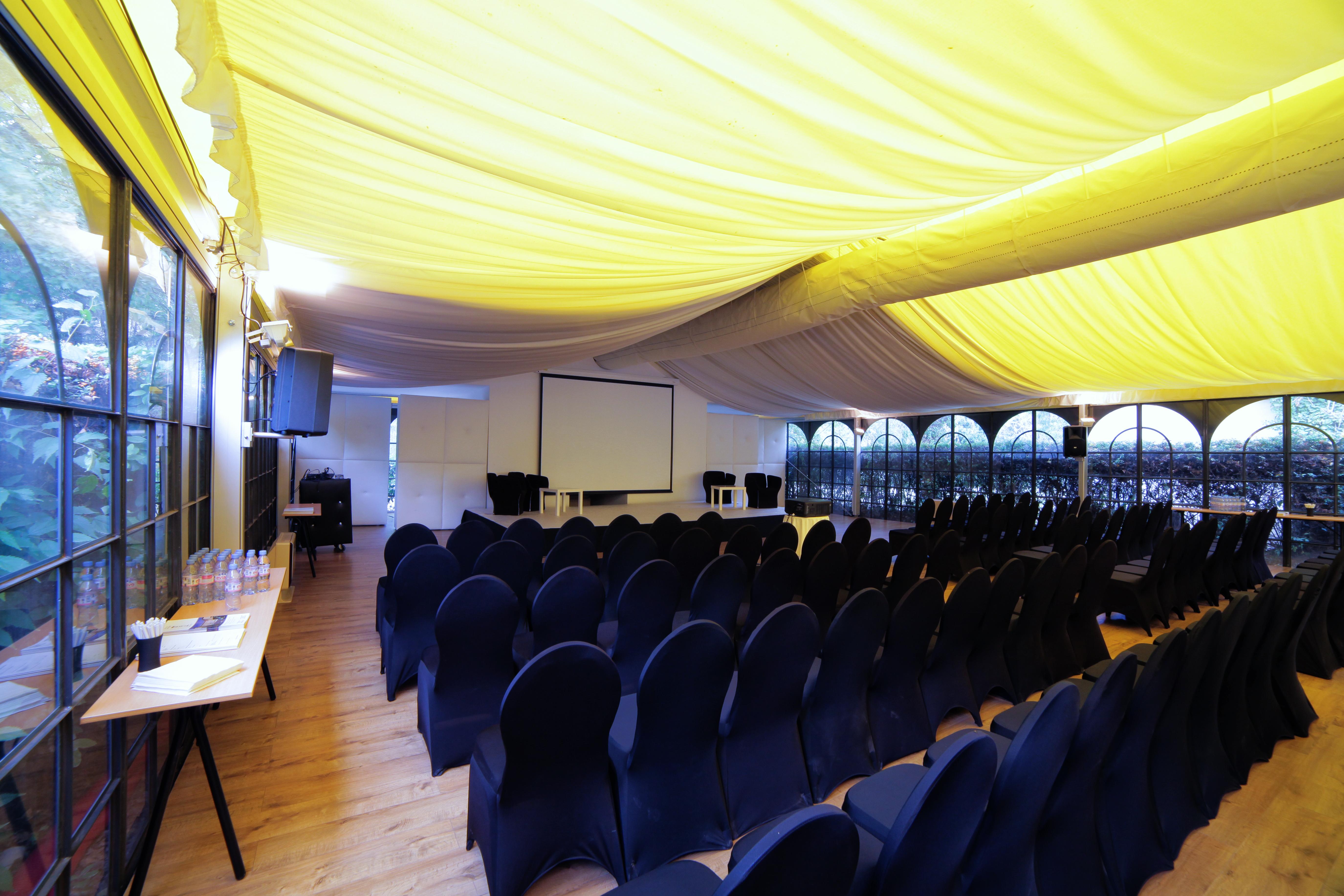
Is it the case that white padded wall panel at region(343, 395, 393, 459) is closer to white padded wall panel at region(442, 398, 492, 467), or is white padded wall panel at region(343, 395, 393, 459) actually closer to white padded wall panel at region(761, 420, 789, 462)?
white padded wall panel at region(442, 398, 492, 467)

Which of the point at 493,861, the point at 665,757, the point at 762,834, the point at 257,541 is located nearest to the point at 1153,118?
the point at 762,834

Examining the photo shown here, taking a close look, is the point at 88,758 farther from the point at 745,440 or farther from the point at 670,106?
the point at 745,440

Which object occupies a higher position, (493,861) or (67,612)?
(67,612)

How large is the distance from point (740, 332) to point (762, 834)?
20.0 ft

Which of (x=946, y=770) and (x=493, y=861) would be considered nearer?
(x=946, y=770)

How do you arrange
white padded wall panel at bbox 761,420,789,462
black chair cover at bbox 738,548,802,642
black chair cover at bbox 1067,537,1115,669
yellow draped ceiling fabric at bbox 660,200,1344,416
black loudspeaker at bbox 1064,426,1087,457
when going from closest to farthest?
black chair cover at bbox 738,548,802,642 → black chair cover at bbox 1067,537,1115,669 → yellow draped ceiling fabric at bbox 660,200,1344,416 → black loudspeaker at bbox 1064,426,1087,457 → white padded wall panel at bbox 761,420,789,462

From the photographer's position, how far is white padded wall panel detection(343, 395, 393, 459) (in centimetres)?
1102

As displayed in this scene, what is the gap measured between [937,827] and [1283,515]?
9.90m

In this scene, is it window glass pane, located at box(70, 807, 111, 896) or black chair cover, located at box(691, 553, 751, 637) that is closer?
window glass pane, located at box(70, 807, 111, 896)

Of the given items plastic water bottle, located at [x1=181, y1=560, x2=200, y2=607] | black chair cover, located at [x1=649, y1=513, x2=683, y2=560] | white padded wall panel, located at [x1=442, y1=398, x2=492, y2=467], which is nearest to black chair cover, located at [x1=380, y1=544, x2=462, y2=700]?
plastic water bottle, located at [x1=181, y1=560, x2=200, y2=607]

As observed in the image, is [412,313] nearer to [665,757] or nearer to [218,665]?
[218,665]

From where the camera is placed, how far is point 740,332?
276 inches

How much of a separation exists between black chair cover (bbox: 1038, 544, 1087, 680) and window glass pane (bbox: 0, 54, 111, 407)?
4981 millimetres

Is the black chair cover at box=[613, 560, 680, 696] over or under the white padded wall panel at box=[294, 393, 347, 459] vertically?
under
